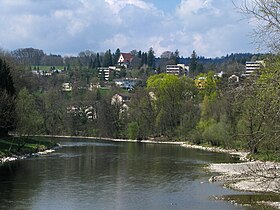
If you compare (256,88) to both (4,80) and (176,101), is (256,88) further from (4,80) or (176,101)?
(176,101)

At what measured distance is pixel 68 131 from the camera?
101625mm

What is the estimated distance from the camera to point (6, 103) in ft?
167

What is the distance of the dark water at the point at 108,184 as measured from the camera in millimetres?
26578

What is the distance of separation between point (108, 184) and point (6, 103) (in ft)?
70.8

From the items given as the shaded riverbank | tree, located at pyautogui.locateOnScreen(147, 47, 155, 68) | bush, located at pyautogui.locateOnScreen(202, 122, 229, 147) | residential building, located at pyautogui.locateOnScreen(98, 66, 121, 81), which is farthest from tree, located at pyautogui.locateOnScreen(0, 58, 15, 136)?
tree, located at pyautogui.locateOnScreen(147, 47, 155, 68)

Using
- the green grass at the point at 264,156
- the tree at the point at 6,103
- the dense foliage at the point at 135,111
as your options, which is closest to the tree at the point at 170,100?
the dense foliage at the point at 135,111

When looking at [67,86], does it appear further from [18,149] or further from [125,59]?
[18,149]

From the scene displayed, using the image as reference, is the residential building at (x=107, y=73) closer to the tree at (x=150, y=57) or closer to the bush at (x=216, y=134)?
the tree at (x=150, y=57)

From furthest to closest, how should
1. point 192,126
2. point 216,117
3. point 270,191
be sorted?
1. point 192,126
2. point 216,117
3. point 270,191

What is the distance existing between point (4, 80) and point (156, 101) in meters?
A: 40.0

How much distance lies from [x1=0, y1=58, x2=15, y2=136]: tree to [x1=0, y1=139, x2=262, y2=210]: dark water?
5.60 m

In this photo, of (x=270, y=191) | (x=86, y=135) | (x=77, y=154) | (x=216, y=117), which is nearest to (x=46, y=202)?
(x=270, y=191)

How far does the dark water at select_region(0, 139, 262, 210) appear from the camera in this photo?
87.2 ft

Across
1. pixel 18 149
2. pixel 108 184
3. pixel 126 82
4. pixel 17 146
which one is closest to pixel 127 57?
pixel 126 82
